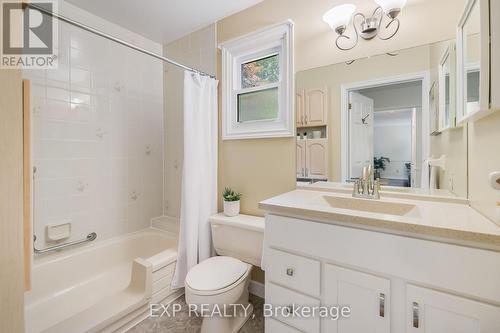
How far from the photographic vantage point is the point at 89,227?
1.94 meters

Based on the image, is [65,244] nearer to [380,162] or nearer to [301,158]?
A: [301,158]

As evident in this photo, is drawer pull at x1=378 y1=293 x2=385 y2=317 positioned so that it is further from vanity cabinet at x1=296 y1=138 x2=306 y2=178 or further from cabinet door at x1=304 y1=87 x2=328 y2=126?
cabinet door at x1=304 y1=87 x2=328 y2=126

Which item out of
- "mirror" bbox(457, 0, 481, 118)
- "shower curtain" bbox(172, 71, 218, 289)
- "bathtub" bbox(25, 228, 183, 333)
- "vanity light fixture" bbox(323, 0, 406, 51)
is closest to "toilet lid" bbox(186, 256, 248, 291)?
"shower curtain" bbox(172, 71, 218, 289)

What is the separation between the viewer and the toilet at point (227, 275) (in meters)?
1.29

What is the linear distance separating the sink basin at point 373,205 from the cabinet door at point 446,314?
0.40 meters

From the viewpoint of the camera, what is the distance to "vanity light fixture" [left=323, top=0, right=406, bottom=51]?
128cm

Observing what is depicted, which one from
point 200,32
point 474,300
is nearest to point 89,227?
point 200,32

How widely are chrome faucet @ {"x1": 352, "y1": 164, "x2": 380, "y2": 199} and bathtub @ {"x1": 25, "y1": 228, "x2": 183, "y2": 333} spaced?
1425 mm

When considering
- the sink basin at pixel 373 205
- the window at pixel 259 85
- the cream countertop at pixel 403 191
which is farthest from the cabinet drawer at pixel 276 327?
the window at pixel 259 85

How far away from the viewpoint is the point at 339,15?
1.39 meters

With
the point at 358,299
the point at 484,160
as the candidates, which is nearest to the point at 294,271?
the point at 358,299

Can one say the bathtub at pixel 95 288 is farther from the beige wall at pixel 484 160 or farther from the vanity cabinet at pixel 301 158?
the beige wall at pixel 484 160

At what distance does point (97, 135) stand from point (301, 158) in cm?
176

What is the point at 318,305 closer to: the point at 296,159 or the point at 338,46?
the point at 296,159
